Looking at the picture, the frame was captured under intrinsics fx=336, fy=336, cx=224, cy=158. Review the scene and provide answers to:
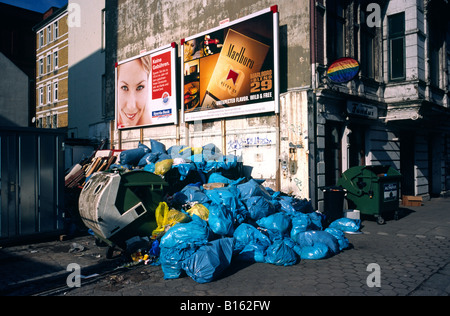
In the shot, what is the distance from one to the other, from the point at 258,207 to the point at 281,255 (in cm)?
165

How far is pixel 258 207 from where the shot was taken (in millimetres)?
7016

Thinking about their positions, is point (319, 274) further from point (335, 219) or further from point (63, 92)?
point (63, 92)

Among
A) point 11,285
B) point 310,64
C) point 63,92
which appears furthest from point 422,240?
point 63,92

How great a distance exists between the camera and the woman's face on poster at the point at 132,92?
14.3 metres

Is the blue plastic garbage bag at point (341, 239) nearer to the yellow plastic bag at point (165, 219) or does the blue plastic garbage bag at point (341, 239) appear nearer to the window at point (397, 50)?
the yellow plastic bag at point (165, 219)

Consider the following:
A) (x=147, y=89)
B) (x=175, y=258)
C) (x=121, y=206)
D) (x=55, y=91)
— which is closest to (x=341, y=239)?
(x=175, y=258)

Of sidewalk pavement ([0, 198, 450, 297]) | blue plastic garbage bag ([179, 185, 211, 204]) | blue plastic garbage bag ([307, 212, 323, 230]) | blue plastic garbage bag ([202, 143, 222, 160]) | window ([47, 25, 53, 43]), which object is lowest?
sidewalk pavement ([0, 198, 450, 297])

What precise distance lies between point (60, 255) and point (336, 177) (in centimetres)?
803

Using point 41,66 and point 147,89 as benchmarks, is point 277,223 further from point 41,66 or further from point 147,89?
point 41,66

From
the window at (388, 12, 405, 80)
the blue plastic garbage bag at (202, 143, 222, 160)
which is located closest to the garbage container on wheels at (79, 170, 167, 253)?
the blue plastic garbage bag at (202, 143, 222, 160)

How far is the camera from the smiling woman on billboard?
14.2 meters

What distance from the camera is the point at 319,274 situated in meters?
5.03

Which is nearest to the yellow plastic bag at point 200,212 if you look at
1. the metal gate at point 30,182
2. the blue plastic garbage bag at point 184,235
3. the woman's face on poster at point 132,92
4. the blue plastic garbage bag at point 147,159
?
the blue plastic garbage bag at point 184,235

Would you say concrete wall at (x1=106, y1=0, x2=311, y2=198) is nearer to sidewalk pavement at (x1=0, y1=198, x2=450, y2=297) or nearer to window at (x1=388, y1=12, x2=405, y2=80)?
sidewalk pavement at (x1=0, y1=198, x2=450, y2=297)
